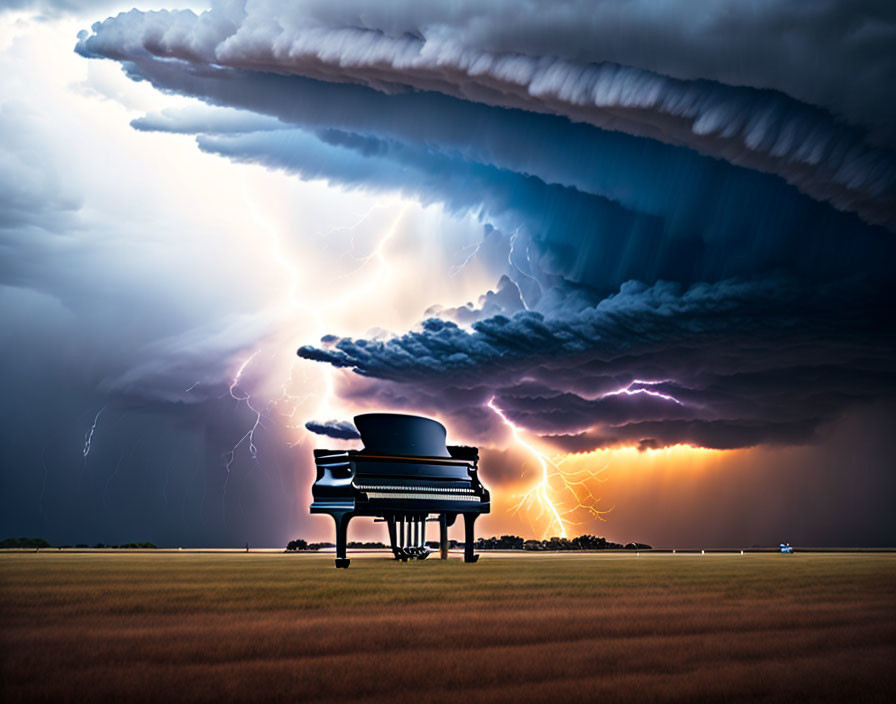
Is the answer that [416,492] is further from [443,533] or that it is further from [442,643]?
[442,643]

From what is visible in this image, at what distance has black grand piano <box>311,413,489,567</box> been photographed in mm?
17766

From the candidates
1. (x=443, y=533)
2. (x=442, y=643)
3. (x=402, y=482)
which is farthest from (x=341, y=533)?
(x=442, y=643)

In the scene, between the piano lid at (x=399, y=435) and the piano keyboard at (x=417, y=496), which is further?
A: the piano lid at (x=399, y=435)

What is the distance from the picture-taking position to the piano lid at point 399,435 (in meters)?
19.0

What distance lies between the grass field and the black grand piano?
5.63 m

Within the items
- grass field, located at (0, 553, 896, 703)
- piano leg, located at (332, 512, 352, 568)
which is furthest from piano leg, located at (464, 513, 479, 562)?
grass field, located at (0, 553, 896, 703)

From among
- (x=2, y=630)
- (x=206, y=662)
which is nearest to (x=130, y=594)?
(x=2, y=630)

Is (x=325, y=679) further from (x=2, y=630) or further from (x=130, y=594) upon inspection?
(x=130, y=594)

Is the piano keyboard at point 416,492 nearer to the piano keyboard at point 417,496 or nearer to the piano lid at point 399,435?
Answer: the piano keyboard at point 417,496

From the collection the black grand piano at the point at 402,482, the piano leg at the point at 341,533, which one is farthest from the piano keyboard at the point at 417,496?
the piano leg at the point at 341,533

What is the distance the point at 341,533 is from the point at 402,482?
5.32 feet

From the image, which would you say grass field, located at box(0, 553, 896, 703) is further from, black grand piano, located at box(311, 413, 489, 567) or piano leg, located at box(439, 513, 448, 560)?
piano leg, located at box(439, 513, 448, 560)

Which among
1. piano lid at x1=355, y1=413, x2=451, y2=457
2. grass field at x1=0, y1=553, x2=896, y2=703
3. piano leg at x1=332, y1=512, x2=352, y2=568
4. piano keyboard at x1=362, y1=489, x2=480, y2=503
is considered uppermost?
piano lid at x1=355, y1=413, x2=451, y2=457

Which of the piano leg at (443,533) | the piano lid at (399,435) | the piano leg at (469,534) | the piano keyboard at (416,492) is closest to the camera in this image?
the piano keyboard at (416,492)
